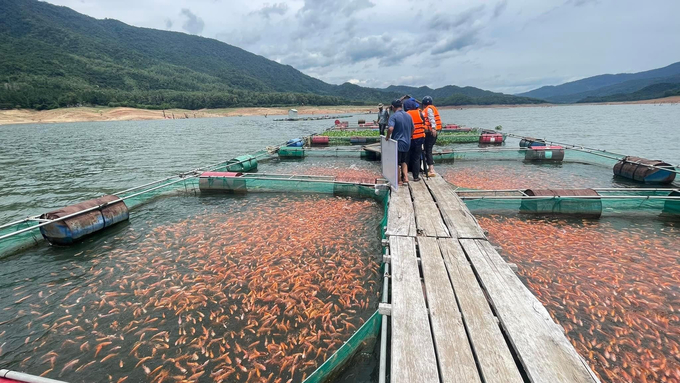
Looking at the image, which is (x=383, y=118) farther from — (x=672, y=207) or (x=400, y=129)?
(x=672, y=207)

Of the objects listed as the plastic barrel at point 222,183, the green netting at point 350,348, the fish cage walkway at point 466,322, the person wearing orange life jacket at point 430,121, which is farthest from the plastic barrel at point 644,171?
the plastic barrel at point 222,183

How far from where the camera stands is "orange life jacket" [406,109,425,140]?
10.5 meters

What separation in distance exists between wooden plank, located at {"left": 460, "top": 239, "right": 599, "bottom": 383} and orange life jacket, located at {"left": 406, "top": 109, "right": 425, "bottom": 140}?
624 cm

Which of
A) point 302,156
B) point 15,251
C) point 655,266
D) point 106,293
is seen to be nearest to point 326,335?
point 106,293

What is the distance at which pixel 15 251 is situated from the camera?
27.8 feet

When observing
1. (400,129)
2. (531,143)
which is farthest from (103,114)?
(531,143)

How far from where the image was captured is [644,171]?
14.5 meters

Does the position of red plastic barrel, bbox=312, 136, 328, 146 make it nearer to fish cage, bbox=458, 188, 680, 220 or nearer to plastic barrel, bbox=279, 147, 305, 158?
plastic barrel, bbox=279, 147, 305, 158

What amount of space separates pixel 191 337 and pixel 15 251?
A: 7948 mm

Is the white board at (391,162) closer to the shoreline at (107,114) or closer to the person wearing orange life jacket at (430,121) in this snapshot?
the person wearing orange life jacket at (430,121)

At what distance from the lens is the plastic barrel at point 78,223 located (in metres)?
8.62

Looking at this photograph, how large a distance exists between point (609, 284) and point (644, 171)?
13.2 m

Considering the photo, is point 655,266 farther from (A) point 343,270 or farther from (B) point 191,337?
(B) point 191,337

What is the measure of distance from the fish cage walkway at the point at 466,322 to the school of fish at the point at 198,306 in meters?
1.41
